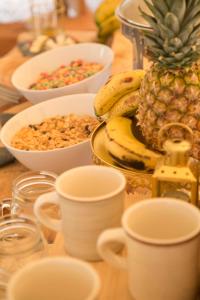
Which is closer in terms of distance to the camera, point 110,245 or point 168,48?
point 110,245

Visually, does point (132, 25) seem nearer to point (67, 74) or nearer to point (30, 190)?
point (67, 74)

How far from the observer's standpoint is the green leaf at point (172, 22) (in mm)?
703

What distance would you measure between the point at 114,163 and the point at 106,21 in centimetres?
97

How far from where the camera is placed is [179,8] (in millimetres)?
707

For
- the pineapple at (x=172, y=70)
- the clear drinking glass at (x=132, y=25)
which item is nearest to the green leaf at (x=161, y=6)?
the pineapple at (x=172, y=70)

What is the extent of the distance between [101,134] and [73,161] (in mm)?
99

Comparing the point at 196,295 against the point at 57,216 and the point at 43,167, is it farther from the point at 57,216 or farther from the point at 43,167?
the point at 43,167

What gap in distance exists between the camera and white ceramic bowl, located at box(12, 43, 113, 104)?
1215 millimetres

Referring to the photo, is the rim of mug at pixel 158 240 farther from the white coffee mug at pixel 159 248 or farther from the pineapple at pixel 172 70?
the pineapple at pixel 172 70

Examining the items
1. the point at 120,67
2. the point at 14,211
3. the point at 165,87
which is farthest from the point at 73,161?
the point at 120,67

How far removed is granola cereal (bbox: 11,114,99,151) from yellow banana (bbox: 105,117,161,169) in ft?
0.54

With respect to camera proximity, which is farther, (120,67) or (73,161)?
(120,67)

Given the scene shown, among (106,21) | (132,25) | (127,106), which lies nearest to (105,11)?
(106,21)

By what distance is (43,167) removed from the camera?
98 cm
